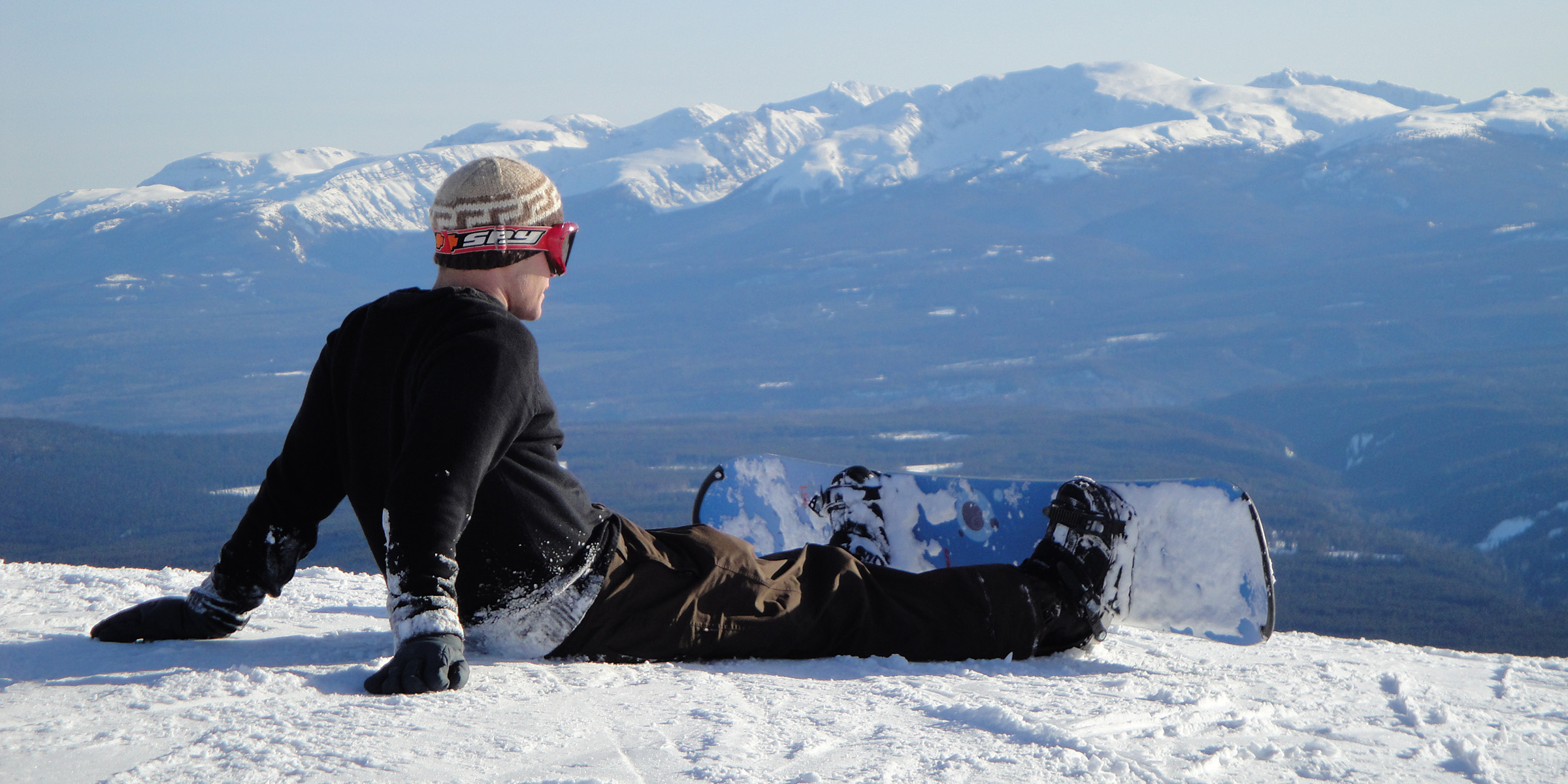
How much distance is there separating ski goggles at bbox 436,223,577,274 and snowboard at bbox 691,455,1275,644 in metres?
1.25

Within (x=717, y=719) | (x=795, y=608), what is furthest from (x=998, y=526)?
(x=717, y=719)

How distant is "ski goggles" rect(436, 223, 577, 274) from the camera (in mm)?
1832

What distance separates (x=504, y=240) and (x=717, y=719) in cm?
87

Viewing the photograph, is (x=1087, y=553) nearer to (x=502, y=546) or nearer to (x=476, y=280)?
(x=502, y=546)

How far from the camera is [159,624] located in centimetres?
195

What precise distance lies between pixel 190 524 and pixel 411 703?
61577 mm

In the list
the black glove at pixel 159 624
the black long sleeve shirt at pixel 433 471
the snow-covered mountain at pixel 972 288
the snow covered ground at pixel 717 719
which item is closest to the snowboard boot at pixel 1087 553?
the snow covered ground at pixel 717 719

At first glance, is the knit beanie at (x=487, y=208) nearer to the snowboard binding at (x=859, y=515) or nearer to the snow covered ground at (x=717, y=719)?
the snow covered ground at (x=717, y=719)

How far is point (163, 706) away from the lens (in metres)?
1.53

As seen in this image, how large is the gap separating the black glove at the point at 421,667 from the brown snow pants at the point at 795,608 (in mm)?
326

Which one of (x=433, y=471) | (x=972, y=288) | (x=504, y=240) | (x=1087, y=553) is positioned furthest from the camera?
(x=972, y=288)

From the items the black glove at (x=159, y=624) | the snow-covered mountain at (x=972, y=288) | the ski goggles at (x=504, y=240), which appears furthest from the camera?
the snow-covered mountain at (x=972, y=288)

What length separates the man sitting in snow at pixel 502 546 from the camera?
1.55m

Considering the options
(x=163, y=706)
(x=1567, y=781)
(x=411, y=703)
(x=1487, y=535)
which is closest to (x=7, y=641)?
(x=163, y=706)
